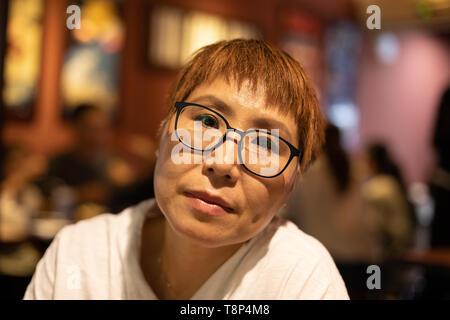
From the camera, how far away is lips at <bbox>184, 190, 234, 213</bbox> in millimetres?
779

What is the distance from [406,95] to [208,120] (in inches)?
297

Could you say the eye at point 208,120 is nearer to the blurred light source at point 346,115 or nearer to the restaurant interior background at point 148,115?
the restaurant interior background at point 148,115

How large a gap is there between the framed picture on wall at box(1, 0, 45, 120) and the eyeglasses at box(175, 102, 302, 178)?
3590 mm

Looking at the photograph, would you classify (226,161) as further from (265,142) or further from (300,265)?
(300,265)

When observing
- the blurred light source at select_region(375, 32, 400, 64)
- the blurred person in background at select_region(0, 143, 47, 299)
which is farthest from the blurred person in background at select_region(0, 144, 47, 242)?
the blurred light source at select_region(375, 32, 400, 64)

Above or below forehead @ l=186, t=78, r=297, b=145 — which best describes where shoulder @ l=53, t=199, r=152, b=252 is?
below

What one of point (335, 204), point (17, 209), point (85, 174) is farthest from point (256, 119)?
point (85, 174)

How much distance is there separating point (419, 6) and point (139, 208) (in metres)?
0.86

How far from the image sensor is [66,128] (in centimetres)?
441

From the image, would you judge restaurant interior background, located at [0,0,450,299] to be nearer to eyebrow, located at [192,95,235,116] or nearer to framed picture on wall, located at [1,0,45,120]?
framed picture on wall, located at [1,0,45,120]

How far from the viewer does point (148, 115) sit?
15.4 feet

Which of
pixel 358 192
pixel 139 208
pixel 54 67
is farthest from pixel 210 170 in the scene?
pixel 54 67

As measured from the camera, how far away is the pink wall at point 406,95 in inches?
279

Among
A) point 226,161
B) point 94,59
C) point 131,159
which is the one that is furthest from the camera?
point 131,159
